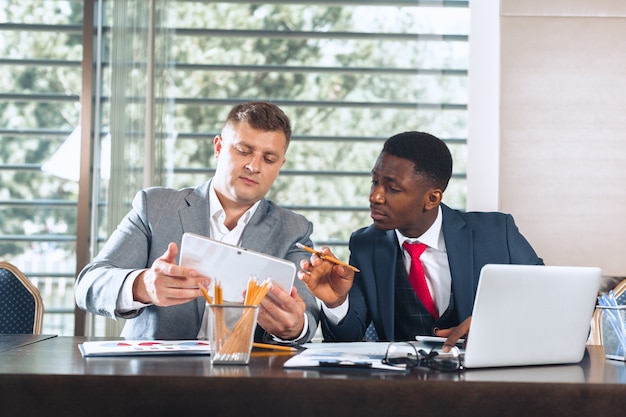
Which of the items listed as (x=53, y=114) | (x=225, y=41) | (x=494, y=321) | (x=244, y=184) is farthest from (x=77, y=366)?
(x=53, y=114)

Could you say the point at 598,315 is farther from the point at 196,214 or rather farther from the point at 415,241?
the point at 196,214

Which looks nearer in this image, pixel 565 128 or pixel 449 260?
pixel 449 260

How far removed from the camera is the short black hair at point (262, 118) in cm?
219

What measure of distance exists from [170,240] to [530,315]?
42.3 inches

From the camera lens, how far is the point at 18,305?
2174mm

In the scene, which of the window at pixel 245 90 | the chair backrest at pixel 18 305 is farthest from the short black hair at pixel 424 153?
the window at pixel 245 90

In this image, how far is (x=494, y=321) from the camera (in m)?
1.35

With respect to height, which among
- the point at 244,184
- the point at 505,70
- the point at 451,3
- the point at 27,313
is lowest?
the point at 27,313

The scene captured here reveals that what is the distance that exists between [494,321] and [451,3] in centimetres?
276

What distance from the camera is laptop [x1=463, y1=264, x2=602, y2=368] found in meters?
1.34

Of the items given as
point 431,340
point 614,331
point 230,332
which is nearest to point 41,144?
point 431,340

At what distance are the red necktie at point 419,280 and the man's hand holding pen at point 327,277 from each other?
0.29 metres

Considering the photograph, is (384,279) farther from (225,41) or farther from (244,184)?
(225,41)

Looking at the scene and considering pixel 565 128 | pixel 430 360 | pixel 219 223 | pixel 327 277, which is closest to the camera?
pixel 430 360
